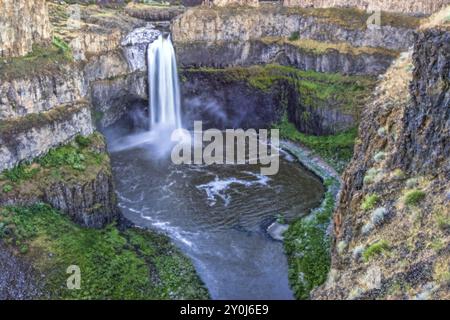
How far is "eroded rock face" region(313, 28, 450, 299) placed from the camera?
15.8m

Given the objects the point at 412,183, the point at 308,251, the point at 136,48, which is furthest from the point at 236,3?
the point at 412,183

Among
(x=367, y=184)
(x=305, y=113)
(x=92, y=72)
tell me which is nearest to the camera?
(x=367, y=184)

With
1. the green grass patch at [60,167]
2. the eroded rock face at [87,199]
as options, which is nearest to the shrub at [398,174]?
the eroded rock face at [87,199]

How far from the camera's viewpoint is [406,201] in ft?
62.8

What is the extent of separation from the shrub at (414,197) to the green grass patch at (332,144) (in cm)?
2816

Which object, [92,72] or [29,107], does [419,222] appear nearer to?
[29,107]

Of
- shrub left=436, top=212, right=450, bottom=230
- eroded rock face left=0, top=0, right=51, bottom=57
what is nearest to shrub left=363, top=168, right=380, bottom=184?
shrub left=436, top=212, right=450, bottom=230

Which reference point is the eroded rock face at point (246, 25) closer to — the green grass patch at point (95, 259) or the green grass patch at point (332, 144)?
the green grass patch at point (332, 144)

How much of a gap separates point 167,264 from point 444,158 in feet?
62.1

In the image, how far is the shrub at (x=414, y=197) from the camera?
742 inches

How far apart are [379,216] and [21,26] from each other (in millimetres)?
29716

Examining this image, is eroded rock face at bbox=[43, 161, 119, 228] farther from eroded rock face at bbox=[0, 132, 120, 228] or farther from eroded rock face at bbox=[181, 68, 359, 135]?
eroded rock face at bbox=[181, 68, 359, 135]

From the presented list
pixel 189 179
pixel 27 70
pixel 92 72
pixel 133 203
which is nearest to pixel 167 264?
pixel 133 203

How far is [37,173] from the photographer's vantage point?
34.8 meters
